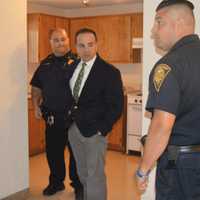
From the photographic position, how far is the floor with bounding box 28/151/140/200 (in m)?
3.69

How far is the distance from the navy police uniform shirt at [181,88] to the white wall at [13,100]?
71.7 inches

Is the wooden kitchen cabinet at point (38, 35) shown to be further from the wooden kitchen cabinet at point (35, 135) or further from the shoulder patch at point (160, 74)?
the shoulder patch at point (160, 74)

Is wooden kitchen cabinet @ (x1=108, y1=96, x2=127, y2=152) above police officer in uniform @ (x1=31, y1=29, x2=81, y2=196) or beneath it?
beneath

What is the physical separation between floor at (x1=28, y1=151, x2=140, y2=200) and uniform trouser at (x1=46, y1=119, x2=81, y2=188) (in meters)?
0.16

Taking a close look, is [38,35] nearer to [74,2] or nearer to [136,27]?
[74,2]

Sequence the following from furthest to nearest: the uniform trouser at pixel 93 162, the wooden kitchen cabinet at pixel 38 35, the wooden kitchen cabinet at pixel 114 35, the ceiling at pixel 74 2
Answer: the ceiling at pixel 74 2 → the wooden kitchen cabinet at pixel 114 35 → the wooden kitchen cabinet at pixel 38 35 → the uniform trouser at pixel 93 162

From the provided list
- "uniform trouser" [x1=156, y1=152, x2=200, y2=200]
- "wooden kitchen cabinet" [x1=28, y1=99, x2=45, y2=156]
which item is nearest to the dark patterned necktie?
"uniform trouser" [x1=156, y1=152, x2=200, y2=200]

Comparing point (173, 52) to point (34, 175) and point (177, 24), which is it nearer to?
point (177, 24)

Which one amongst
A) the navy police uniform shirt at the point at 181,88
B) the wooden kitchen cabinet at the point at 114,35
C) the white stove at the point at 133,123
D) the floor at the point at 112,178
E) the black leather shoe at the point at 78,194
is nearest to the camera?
the navy police uniform shirt at the point at 181,88

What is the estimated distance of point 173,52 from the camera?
1904mm

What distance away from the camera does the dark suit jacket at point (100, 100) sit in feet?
9.79

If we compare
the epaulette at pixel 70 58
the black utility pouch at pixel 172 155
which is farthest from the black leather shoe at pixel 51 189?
the black utility pouch at pixel 172 155

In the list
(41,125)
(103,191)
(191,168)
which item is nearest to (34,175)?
(41,125)

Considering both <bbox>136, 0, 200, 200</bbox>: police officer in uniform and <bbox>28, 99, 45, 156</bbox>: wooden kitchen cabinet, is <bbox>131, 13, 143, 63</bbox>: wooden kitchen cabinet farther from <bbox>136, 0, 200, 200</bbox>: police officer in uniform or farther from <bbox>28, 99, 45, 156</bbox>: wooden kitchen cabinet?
<bbox>136, 0, 200, 200</bbox>: police officer in uniform
